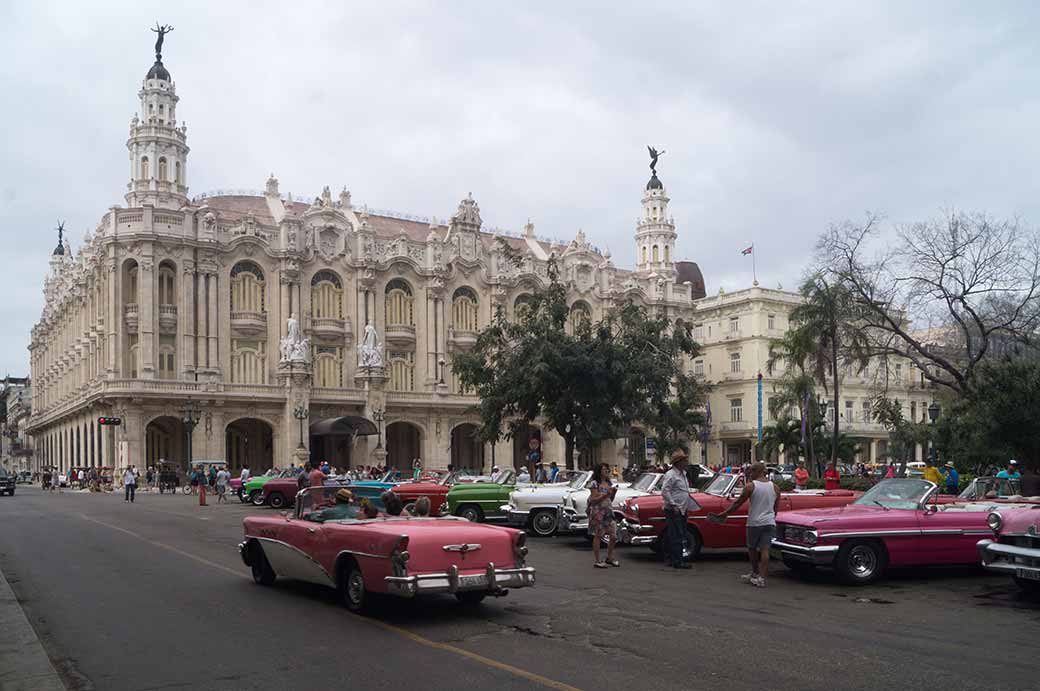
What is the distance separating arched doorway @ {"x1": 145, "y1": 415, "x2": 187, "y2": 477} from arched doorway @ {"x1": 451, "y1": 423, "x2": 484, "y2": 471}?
1716cm

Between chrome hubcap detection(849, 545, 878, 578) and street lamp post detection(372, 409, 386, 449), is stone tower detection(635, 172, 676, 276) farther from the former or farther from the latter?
chrome hubcap detection(849, 545, 878, 578)

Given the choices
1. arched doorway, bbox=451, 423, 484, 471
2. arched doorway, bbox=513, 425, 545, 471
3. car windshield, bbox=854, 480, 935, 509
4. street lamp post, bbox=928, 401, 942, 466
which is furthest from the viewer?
arched doorway, bbox=513, 425, 545, 471

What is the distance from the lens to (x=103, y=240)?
55.6m

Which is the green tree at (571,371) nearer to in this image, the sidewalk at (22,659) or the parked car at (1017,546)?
A: the parked car at (1017,546)

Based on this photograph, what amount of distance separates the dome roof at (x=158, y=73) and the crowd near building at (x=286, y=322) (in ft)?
0.43

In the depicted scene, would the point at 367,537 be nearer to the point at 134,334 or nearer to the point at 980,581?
the point at 980,581

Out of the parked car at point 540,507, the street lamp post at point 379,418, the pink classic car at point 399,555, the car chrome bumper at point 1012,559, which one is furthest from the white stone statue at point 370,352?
the car chrome bumper at point 1012,559

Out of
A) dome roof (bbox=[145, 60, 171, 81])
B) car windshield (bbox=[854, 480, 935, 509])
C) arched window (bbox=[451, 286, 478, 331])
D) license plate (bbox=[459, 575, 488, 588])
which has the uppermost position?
dome roof (bbox=[145, 60, 171, 81])

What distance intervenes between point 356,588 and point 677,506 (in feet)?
20.2

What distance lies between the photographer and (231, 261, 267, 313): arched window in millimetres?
57562

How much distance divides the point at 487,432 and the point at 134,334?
91.6 ft

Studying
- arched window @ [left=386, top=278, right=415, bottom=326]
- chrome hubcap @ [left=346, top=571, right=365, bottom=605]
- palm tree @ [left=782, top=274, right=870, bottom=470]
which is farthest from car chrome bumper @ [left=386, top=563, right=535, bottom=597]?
arched window @ [left=386, top=278, right=415, bottom=326]

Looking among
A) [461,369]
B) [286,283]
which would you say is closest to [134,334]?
[286,283]

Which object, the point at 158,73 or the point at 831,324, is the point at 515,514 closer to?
the point at 831,324
